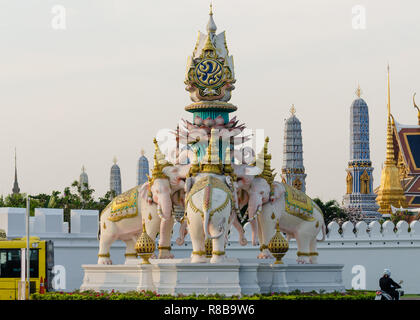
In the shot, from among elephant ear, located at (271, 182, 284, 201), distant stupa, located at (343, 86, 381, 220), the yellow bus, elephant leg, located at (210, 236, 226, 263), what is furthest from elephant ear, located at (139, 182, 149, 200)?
distant stupa, located at (343, 86, 381, 220)

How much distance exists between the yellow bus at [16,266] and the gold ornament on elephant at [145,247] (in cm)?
406

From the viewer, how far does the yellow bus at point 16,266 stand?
96.3 feet

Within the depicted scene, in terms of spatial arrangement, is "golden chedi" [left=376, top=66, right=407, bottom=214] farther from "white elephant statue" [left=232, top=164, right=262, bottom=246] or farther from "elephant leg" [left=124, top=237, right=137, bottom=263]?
"white elephant statue" [left=232, top=164, right=262, bottom=246]

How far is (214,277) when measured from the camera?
25.4 meters

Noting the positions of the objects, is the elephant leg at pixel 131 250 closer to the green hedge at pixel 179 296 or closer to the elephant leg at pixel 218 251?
the green hedge at pixel 179 296

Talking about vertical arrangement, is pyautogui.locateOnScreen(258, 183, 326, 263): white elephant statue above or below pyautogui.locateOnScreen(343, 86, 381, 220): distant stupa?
below

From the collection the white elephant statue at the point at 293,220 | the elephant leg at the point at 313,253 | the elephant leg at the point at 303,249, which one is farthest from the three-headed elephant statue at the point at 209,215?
the elephant leg at the point at 313,253

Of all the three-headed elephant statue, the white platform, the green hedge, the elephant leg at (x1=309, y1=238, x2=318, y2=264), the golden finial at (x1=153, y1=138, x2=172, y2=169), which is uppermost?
the golden finial at (x1=153, y1=138, x2=172, y2=169)

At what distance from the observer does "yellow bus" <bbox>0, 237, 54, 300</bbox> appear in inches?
1155

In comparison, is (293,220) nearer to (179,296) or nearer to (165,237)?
(165,237)

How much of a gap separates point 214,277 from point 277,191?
360 centimetres

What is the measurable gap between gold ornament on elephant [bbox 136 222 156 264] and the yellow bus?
160 inches
